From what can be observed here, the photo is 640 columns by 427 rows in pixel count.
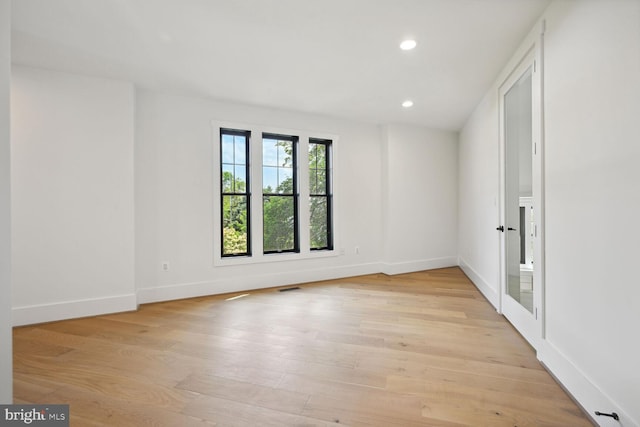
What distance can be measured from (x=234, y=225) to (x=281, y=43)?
8.49 feet

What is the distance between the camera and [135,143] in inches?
147

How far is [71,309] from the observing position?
3307 mm

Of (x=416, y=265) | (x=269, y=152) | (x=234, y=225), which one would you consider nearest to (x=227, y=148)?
(x=269, y=152)

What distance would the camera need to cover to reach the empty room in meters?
1.69

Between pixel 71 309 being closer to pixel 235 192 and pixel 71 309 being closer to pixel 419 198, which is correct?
pixel 235 192

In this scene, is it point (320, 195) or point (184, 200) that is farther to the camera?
point (320, 195)

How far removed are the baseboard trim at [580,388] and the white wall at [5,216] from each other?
2.98 m

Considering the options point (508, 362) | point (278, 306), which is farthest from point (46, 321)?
point (508, 362)

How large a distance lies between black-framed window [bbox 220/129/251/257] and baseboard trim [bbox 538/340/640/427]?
3.61 m

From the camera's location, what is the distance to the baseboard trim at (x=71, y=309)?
3117 mm

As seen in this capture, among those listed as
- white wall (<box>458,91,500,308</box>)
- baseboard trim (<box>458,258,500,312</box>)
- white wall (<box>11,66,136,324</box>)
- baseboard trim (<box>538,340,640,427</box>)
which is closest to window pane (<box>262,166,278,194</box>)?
white wall (<box>11,66,136,324</box>)

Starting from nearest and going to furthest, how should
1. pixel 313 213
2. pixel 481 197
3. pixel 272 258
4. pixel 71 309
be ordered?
pixel 71 309
pixel 481 197
pixel 272 258
pixel 313 213

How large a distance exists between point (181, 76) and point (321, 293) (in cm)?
319

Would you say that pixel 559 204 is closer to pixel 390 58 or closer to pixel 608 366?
pixel 608 366
